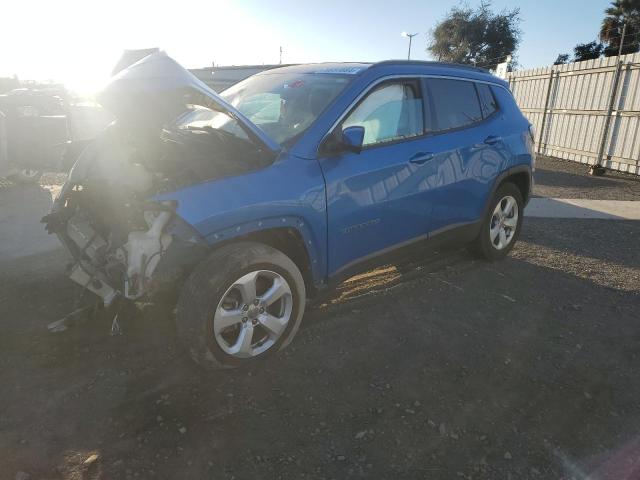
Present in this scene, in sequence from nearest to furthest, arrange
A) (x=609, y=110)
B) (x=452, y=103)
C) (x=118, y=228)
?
(x=118, y=228)
(x=452, y=103)
(x=609, y=110)

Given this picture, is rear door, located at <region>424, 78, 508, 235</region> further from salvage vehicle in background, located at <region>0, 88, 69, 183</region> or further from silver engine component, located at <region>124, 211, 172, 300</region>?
salvage vehicle in background, located at <region>0, 88, 69, 183</region>

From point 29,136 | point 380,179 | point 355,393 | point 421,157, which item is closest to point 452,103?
point 421,157

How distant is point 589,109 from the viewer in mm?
12273

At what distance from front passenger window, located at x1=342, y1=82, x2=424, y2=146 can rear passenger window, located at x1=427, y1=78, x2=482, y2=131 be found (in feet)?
0.67

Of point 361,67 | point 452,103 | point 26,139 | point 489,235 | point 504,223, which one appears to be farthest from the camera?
point 26,139

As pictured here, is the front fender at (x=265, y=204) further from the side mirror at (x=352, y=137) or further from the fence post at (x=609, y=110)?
the fence post at (x=609, y=110)

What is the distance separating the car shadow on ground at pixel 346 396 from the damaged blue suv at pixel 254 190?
38 cm

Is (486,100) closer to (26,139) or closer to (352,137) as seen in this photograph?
(352,137)

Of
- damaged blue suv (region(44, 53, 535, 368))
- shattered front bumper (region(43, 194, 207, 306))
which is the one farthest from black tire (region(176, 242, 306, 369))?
shattered front bumper (region(43, 194, 207, 306))

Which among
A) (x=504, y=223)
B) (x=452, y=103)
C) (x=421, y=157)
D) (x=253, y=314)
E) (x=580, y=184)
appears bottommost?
(x=580, y=184)

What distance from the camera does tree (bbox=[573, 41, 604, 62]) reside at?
37.3 metres

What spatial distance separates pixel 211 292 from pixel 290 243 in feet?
2.27

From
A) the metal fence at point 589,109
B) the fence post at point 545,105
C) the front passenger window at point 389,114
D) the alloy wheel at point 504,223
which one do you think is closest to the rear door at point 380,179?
the front passenger window at point 389,114

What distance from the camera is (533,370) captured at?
3.14m
